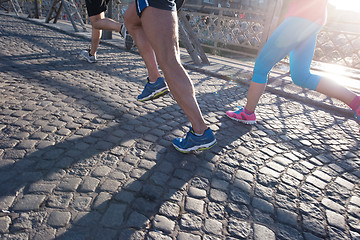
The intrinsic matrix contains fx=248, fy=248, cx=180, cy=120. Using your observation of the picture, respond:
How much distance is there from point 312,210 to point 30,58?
4.99 m

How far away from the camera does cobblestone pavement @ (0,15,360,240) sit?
1373 millimetres

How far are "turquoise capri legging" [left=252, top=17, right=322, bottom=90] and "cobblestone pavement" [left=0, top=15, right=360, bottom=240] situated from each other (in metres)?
0.62

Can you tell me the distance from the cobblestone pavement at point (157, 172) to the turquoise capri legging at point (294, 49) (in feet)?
2.03

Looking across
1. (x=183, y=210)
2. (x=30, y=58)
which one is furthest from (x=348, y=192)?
(x=30, y=58)

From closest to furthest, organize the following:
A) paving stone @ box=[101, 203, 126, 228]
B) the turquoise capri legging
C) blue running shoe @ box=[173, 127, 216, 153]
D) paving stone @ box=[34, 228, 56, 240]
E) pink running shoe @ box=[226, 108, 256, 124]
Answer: paving stone @ box=[34, 228, 56, 240] < paving stone @ box=[101, 203, 126, 228] < blue running shoe @ box=[173, 127, 216, 153] < the turquoise capri legging < pink running shoe @ box=[226, 108, 256, 124]

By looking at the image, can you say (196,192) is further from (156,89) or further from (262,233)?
(156,89)

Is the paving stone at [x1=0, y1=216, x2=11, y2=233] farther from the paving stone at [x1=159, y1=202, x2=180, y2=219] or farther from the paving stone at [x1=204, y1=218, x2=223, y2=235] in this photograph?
the paving stone at [x1=204, y1=218, x2=223, y2=235]

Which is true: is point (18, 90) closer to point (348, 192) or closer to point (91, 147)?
point (91, 147)

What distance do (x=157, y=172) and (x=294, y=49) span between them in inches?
76.2

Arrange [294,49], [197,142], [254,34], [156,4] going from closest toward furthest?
1. [156,4]
2. [197,142]
3. [294,49]
4. [254,34]

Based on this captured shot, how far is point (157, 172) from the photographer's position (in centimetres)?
180

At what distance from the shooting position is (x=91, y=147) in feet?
6.63

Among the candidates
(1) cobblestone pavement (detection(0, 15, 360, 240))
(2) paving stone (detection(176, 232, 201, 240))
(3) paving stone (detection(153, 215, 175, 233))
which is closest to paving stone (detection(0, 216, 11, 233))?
(1) cobblestone pavement (detection(0, 15, 360, 240))

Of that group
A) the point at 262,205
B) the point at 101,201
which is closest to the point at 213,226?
the point at 262,205
